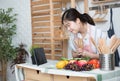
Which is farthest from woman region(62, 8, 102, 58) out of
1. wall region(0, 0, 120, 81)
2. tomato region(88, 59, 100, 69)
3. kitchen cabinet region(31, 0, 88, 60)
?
wall region(0, 0, 120, 81)

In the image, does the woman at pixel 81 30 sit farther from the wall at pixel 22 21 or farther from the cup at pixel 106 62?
the wall at pixel 22 21

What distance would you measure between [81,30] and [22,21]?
2.43 metres

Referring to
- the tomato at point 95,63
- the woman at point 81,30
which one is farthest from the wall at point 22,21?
the tomato at point 95,63

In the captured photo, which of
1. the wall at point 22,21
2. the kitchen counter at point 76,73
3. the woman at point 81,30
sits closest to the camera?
the kitchen counter at point 76,73

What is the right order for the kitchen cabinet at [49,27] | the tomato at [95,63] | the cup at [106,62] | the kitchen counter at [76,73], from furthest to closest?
the kitchen cabinet at [49,27] → the tomato at [95,63] → the cup at [106,62] → the kitchen counter at [76,73]

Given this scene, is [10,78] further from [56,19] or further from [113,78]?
[113,78]

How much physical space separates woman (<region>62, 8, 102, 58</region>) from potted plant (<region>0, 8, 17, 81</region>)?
2424 mm

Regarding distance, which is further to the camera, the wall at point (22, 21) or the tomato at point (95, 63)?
the wall at point (22, 21)

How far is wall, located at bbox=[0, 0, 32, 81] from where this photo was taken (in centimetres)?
427

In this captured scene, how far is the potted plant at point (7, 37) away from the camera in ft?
14.5

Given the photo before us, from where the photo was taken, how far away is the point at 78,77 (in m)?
1.67

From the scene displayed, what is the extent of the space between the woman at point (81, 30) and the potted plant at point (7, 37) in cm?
242

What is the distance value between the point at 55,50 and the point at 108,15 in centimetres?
113

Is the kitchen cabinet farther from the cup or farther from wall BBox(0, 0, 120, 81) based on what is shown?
the cup
